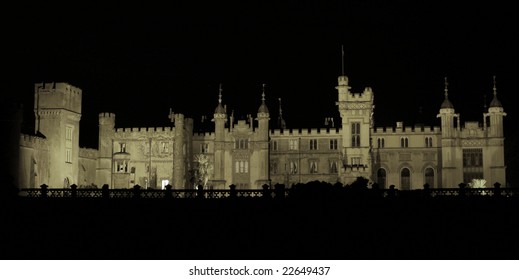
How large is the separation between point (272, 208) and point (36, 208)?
1203 centimetres

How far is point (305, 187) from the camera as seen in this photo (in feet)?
121

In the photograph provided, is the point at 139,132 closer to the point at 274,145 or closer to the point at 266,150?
the point at 266,150

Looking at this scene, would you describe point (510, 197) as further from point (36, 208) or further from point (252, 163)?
point (252, 163)

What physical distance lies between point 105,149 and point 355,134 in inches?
1057

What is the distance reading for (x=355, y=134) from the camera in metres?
75.4

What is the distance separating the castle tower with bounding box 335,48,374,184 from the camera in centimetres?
7462

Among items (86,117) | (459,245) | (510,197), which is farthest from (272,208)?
(86,117)

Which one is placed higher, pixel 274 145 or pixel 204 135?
pixel 204 135

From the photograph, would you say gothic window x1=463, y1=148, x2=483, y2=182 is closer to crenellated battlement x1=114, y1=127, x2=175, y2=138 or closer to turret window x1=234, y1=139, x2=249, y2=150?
turret window x1=234, y1=139, x2=249, y2=150

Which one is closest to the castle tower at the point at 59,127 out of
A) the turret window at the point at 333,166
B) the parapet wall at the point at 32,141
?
the parapet wall at the point at 32,141

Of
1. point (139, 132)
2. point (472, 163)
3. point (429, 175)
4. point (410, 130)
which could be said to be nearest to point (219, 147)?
point (139, 132)

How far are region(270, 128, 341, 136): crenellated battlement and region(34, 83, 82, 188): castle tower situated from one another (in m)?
21.1

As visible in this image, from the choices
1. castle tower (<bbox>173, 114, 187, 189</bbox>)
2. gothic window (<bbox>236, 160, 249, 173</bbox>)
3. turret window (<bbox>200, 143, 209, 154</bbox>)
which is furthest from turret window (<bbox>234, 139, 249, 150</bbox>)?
castle tower (<bbox>173, 114, 187, 189</bbox>)

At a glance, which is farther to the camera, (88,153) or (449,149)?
(88,153)
